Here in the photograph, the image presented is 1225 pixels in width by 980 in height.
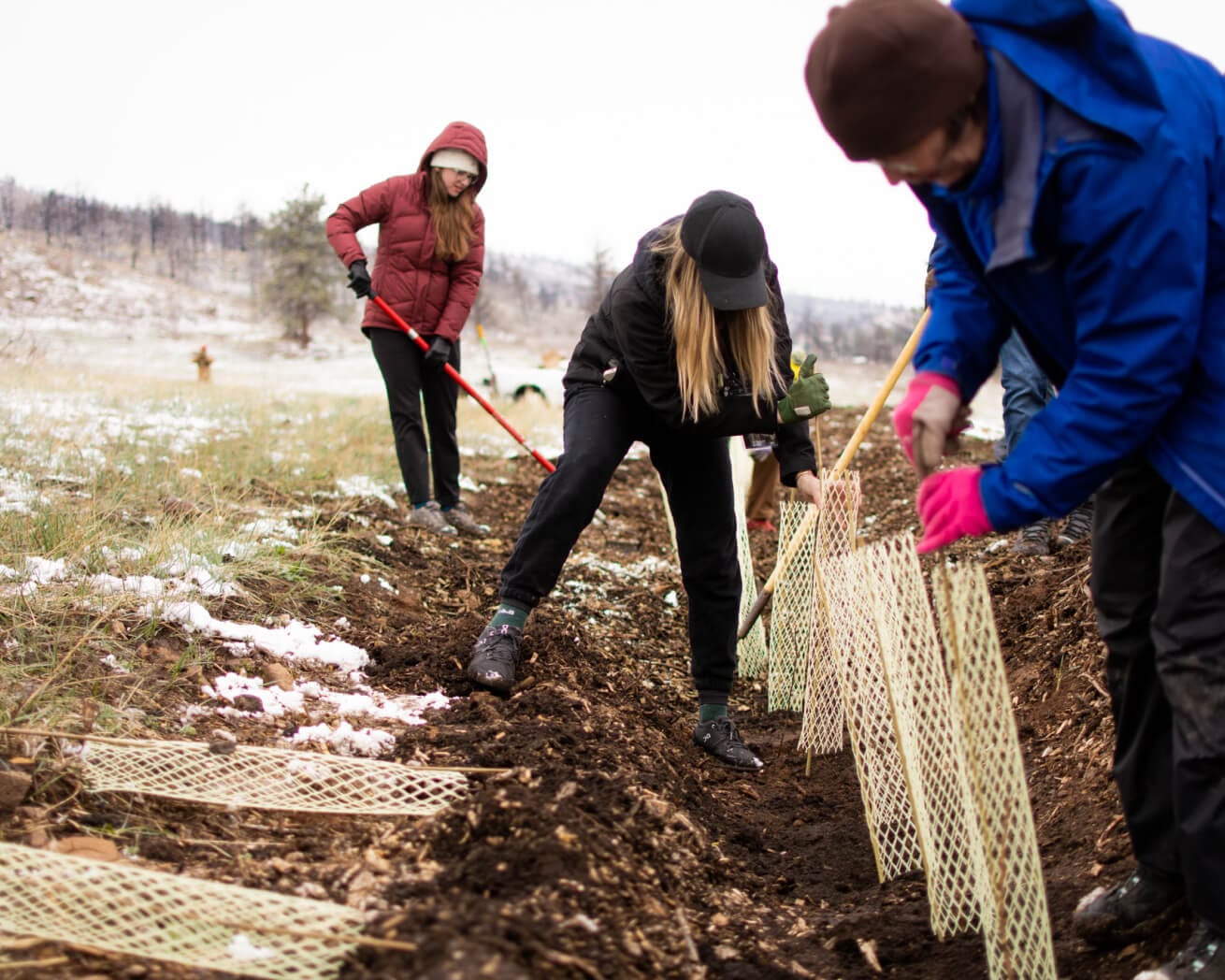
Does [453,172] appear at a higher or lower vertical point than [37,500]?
higher

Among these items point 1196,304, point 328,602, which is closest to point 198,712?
point 328,602

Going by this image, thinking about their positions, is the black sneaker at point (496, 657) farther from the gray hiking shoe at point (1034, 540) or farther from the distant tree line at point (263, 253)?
the distant tree line at point (263, 253)

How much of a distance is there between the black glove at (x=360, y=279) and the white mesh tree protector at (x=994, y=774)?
429 centimetres

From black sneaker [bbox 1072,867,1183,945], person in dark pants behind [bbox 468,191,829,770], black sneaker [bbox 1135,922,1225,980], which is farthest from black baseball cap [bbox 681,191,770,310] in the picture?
black sneaker [bbox 1135,922,1225,980]

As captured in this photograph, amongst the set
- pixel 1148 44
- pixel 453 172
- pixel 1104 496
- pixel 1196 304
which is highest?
pixel 453 172

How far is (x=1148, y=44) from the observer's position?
5.08ft

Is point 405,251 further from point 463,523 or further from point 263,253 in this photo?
point 263,253

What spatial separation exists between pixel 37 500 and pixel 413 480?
6.50 feet

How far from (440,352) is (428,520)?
932 mm

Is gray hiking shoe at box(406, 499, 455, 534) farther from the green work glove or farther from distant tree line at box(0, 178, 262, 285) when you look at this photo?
distant tree line at box(0, 178, 262, 285)

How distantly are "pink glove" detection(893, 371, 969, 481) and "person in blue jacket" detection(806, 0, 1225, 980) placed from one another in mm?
109

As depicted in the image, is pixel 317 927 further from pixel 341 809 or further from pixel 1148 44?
pixel 1148 44

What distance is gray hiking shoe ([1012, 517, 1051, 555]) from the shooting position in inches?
173

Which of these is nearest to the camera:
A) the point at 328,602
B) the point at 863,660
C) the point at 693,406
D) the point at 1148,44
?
the point at 1148,44
